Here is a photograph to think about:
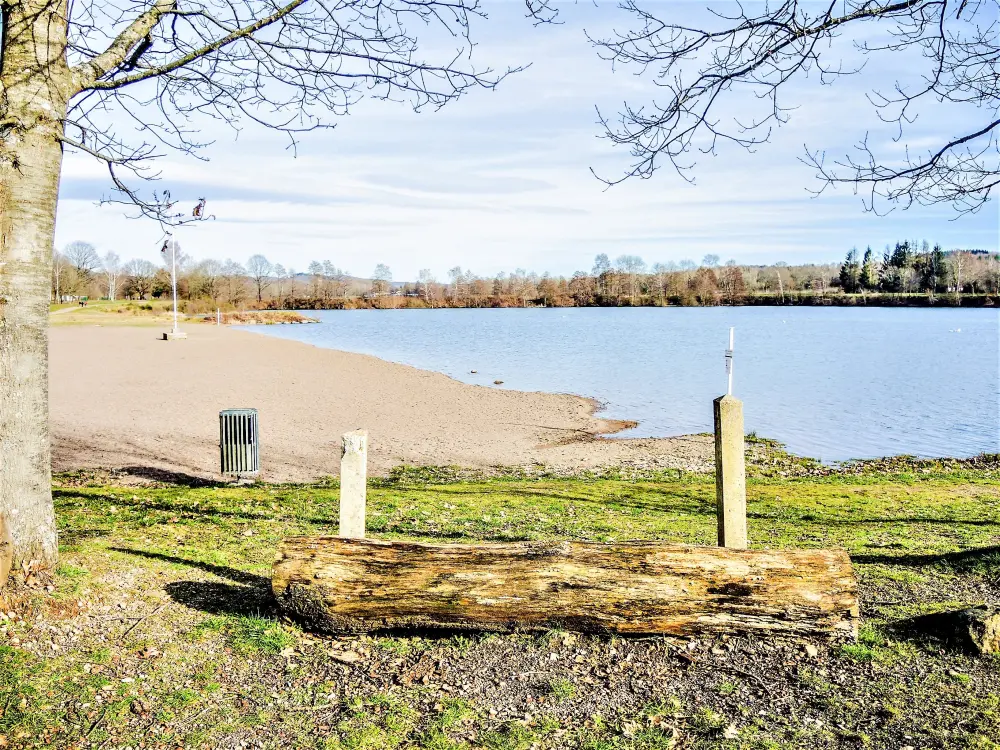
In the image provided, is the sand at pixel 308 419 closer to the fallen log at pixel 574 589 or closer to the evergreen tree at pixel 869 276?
the fallen log at pixel 574 589

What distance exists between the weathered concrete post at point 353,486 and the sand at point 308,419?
7.77 m

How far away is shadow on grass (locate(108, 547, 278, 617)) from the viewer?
5.31 metres

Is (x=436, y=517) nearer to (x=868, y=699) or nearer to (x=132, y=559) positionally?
(x=132, y=559)

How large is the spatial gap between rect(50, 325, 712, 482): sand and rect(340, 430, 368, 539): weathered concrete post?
7772 millimetres

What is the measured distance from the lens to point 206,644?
188 inches

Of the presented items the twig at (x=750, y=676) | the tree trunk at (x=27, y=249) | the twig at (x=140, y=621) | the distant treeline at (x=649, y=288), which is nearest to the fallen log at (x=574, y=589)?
the twig at (x=750, y=676)

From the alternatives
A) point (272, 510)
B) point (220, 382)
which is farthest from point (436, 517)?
point (220, 382)

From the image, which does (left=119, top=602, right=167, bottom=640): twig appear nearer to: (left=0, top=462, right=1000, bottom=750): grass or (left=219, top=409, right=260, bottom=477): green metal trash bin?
(left=0, top=462, right=1000, bottom=750): grass

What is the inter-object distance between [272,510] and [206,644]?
14.5 ft

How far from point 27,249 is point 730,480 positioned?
4874 mm

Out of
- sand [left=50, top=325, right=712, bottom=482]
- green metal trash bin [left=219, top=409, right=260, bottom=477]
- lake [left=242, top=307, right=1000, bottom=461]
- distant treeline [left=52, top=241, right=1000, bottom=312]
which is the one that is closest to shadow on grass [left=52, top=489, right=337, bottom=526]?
green metal trash bin [left=219, top=409, right=260, bottom=477]

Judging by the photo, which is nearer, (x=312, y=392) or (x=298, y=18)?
(x=298, y=18)

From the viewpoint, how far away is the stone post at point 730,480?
530 cm

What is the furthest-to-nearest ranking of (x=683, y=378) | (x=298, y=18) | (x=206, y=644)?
(x=683, y=378), (x=298, y=18), (x=206, y=644)
